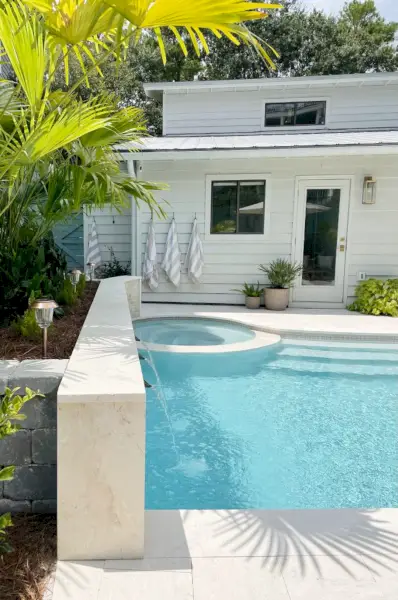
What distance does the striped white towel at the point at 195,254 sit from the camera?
8.64m

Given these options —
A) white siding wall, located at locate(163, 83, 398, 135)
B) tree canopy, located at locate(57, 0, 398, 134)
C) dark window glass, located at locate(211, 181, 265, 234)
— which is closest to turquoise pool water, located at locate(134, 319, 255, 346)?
dark window glass, located at locate(211, 181, 265, 234)

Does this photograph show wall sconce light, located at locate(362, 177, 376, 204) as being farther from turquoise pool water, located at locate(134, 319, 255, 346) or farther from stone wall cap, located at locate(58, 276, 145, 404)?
stone wall cap, located at locate(58, 276, 145, 404)

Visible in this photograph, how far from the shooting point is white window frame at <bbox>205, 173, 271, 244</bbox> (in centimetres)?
852

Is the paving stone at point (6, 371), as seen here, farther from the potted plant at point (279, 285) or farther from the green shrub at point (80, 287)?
the potted plant at point (279, 285)

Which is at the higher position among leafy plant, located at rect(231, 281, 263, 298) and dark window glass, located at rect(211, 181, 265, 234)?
dark window glass, located at rect(211, 181, 265, 234)

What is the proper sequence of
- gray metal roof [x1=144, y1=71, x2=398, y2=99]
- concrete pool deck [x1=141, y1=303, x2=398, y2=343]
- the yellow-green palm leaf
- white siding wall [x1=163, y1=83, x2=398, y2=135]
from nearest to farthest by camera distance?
1. the yellow-green palm leaf
2. concrete pool deck [x1=141, y1=303, x2=398, y2=343]
3. gray metal roof [x1=144, y1=71, x2=398, y2=99]
4. white siding wall [x1=163, y1=83, x2=398, y2=135]

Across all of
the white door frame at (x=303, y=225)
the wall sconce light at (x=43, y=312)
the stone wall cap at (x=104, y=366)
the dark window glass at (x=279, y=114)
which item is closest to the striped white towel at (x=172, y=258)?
the white door frame at (x=303, y=225)

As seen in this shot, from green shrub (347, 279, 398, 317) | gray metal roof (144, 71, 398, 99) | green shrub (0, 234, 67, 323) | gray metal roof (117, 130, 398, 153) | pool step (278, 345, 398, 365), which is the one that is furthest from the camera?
gray metal roof (144, 71, 398, 99)

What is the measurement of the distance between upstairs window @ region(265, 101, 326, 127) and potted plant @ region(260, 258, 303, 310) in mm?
3686

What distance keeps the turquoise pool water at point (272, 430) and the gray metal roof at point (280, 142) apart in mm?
3583

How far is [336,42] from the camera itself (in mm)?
20469

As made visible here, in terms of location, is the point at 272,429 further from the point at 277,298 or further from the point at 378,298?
the point at 378,298

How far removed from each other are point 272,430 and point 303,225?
216 inches

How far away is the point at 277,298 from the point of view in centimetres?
823
